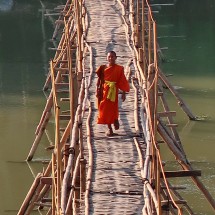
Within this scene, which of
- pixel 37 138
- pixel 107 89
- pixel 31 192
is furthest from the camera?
pixel 37 138

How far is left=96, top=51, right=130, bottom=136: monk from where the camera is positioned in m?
8.05

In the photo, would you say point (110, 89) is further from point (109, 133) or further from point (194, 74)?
point (194, 74)

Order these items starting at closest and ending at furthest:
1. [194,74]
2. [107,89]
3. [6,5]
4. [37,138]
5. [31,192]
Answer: [107,89], [31,192], [37,138], [194,74], [6,5]

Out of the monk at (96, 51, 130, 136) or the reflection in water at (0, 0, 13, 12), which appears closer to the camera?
the monk at (96, 51, 130, 136)

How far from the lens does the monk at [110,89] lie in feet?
26.4

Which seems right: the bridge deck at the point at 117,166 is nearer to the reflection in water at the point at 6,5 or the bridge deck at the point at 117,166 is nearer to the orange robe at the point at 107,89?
the orange robe at the point at 107,89

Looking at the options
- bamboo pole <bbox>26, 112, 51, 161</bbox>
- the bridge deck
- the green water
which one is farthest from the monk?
bamboo pole <bbox>26, 112, 51, 161</bbox>

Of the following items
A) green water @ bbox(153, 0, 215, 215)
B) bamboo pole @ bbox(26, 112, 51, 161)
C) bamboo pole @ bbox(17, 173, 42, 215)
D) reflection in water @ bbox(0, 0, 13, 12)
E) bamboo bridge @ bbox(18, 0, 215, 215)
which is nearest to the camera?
bamboo bridge @ bbox(18, 0, 215, 215)

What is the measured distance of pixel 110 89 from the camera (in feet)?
26.6

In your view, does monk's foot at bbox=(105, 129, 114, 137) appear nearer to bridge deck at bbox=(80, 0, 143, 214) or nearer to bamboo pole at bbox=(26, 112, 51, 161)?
bridge deck at bbox=(80, 0, 143, 214)

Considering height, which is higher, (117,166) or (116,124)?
(116,124)

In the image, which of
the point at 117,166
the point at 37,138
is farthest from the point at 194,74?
the point at 117,166

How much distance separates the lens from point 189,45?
2023cm

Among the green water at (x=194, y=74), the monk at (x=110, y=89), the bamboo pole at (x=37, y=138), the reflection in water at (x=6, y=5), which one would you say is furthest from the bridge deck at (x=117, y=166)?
the reflection in water at (x=6, y=5)
